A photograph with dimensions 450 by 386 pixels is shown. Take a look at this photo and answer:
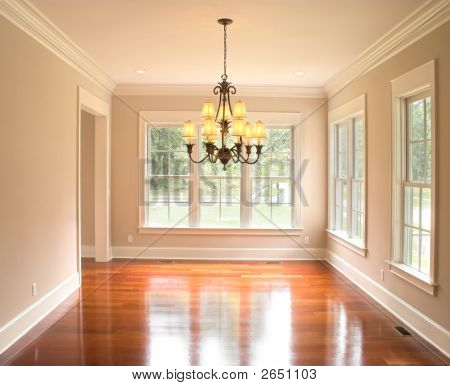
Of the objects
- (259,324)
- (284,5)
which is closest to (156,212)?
(259,324)

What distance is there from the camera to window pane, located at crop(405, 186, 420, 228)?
4.32 m

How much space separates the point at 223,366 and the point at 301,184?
4.49m

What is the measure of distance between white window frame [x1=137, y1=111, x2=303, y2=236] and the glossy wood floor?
123 centimetres

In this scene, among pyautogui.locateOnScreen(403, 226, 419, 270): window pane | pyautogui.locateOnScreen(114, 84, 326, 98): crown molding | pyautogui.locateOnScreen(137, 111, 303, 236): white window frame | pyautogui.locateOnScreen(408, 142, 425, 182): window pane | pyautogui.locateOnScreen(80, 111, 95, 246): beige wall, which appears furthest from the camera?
pyautogui.locateOnScreen(80, 111, 95, 246): beige wall

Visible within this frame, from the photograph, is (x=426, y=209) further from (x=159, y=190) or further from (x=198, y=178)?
(x=159, y=190)

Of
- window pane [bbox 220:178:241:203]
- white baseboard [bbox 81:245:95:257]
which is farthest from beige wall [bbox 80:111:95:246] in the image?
window pane [bbox 220:178:241:203]

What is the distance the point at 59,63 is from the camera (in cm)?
487

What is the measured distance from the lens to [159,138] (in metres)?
7.43

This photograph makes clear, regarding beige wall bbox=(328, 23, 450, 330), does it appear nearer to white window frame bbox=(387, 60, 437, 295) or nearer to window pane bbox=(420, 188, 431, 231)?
white window frame bbox=(387, 60, 437, 295)

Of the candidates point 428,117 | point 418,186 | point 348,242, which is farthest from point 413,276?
point 348,242

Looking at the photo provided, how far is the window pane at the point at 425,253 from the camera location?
4082 millimetres

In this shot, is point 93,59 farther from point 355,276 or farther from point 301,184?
point 355,276

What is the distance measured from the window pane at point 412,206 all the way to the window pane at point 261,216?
313cm

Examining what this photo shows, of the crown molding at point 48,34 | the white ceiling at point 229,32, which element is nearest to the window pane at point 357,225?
the white ceiling at point 229,32
